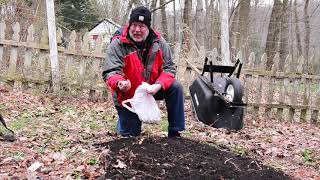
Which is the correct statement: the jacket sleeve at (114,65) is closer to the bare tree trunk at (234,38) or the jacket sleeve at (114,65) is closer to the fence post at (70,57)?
the fence post at (70,57)

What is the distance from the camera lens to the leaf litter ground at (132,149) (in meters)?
3.40

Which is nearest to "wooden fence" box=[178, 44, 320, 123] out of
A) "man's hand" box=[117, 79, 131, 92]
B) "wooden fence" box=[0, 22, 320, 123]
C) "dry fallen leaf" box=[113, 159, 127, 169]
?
"wooden fence" box=[0, 22, 320, 123]

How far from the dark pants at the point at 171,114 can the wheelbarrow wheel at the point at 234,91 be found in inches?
43.3

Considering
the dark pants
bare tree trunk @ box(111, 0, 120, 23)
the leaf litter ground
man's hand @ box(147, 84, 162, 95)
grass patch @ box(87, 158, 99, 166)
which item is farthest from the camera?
bare tree trunk @ box(111, 0, 120, 23)

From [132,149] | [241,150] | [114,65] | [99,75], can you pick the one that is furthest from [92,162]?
[99,75]

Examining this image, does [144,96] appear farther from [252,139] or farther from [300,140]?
[300,140]

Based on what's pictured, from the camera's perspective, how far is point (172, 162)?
11.8 ft

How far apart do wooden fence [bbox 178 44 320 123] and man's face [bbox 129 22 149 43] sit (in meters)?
3.89

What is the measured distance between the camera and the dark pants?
15.6 feet

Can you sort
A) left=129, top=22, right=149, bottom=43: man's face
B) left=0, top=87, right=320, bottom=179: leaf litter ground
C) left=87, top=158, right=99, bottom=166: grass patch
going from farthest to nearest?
1. left=129, top=22, right=149, bottom=43: man's face
2. left=87, top=158, right=99, bottom=166: grass patch
3. left=0, top=87, right=320, bottom=179: leaf litter ground

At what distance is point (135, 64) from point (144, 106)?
0.45 meters

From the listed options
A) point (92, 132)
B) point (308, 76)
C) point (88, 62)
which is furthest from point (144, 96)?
point (308, 76)

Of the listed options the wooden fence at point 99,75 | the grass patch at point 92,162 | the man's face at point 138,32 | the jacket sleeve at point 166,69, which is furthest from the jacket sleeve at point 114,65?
the wooden fence at point 99,75

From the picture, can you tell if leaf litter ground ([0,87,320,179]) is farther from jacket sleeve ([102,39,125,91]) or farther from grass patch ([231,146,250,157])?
jacket sleeve ([102,39,125,91])
